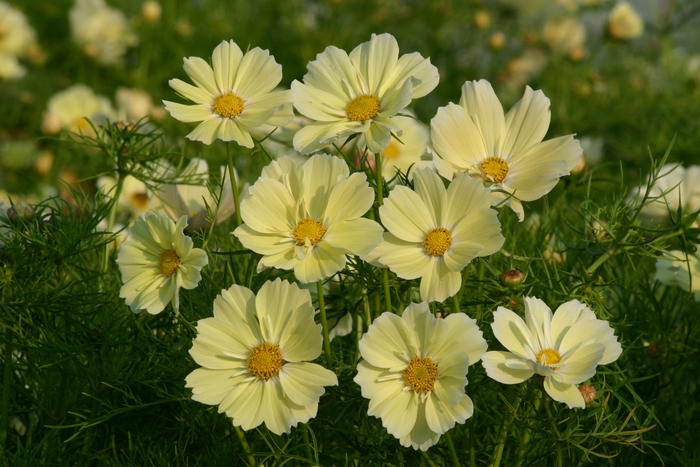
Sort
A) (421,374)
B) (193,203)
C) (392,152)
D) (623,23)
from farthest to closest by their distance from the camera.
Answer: (623,23) → (392,152) → (193,203) → (421,374)

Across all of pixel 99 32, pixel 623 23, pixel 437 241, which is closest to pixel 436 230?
pixel 437 241

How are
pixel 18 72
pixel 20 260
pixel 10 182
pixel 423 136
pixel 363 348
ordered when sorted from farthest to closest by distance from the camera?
1. pixel 18 72
2. pixel 10 182
3. pixel 423 136
4. pixel 20 260
5. pixel 363 348

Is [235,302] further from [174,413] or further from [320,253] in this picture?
[174,413]

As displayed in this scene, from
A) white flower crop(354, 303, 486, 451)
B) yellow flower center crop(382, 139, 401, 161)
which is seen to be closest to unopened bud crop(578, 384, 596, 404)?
white flower crop(354, 303, 486, 451)

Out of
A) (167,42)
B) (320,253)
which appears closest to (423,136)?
(320,253)

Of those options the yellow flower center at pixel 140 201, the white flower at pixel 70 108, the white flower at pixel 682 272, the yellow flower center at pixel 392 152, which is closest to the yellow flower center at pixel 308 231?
the white flower at pixel 682 272

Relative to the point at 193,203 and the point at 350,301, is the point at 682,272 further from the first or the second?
the point at 193,203
